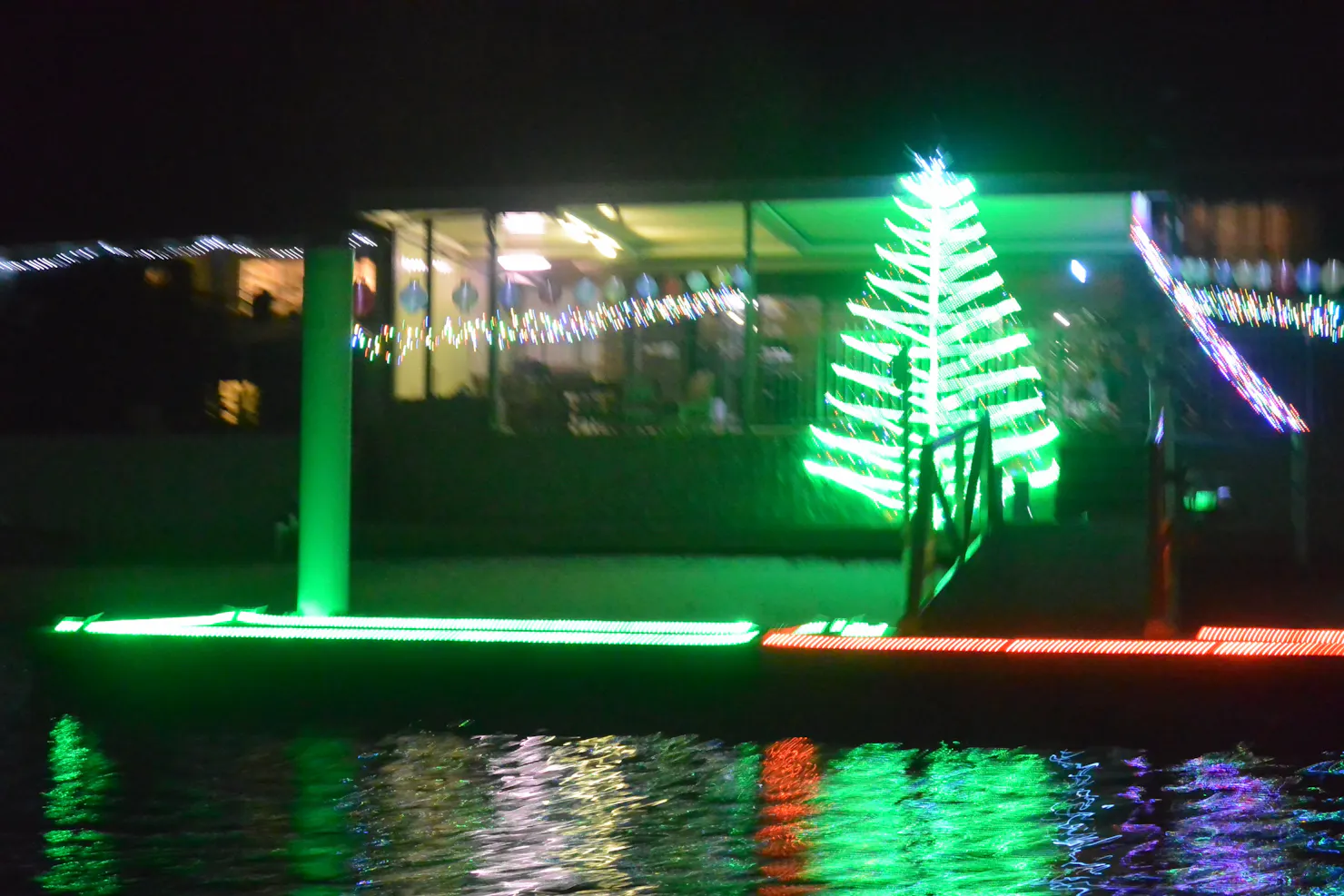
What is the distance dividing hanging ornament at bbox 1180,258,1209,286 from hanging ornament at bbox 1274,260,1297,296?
2.63 feet

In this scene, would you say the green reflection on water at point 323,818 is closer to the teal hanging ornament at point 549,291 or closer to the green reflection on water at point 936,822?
the green reflection on water at point 936,822

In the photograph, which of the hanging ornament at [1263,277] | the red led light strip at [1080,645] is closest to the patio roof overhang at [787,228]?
the hanging ornament at [1263,277]

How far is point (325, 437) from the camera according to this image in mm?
11453

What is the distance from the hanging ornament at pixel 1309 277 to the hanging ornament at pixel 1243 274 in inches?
19.8

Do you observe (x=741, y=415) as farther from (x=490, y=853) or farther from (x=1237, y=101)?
(x=490, y=853)

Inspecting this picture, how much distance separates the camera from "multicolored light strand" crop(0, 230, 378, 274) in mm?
20062

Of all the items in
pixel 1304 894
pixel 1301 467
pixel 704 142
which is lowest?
pixel 1304 894

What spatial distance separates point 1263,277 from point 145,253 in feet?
43.8

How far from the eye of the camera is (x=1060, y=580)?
10.9m

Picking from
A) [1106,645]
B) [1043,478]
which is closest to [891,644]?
[1106,645]

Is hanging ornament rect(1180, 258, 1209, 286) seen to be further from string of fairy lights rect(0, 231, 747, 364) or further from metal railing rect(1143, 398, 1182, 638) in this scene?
metal railing rect(1143, 398, 1182, 638)

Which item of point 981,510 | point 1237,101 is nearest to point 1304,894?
point 1237,101

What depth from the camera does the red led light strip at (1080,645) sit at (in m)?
8.58

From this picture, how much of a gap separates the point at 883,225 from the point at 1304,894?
1308 cm
